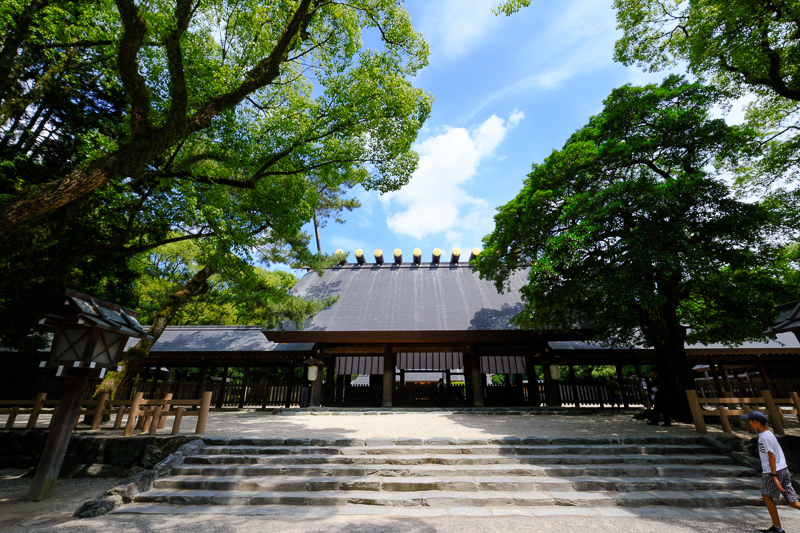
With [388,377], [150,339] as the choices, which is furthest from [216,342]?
[388,377]

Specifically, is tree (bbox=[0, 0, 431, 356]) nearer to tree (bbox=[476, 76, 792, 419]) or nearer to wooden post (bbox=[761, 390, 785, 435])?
tree (bbox=[476, 76, 792, 419])

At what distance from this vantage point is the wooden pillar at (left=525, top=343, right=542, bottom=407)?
12.7m

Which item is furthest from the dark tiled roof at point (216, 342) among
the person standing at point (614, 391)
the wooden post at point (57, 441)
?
the person standing at point (614, 391)

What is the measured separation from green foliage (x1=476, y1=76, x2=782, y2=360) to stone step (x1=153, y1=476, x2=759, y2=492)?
353 centimetres

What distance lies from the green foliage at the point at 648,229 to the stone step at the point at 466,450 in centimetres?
290

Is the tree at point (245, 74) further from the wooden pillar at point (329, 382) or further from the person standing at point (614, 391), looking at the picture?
the person standing at point (614, 391)

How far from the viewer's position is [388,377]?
12062 millimetres

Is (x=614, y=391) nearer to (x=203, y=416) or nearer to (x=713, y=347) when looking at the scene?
(x=713, y=347)

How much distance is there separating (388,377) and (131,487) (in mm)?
8200

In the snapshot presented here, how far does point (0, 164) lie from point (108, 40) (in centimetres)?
360

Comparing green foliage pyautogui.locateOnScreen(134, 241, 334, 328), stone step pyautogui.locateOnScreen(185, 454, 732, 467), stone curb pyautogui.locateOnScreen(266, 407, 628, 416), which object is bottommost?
stone step pyautogui.locateOnScreen(185, 454, 732, 467)

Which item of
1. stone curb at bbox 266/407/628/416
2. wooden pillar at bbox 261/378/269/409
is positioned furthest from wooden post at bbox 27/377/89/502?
wooden pillar at bbox 261/378/269/409

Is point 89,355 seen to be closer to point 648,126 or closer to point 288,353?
point 288,353

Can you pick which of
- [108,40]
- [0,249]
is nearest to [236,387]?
[0,249]
